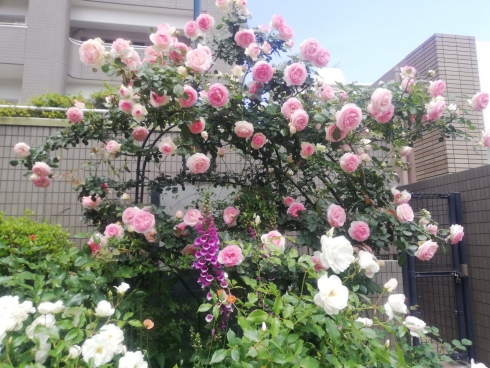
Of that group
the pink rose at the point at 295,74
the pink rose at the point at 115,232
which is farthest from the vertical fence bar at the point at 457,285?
Answer: the pink rose at the point at 115,232

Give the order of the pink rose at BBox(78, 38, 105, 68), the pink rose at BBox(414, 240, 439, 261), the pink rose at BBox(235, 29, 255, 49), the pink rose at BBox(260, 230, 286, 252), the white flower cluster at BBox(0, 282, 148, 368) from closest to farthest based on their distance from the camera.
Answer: the white flower cluster at BBox(0, 282, 148, 368) → the pink rose at BBox(260, 230, 286, 252) → the pink rose at BBox(78, 38, 105, 68) → the pink rose at BBox(414, 240, 439, 261) → the pink rose at BBox(235, 29, 255, 49)

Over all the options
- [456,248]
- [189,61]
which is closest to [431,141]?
[456,248]

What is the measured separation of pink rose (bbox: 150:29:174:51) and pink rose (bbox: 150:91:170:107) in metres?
0.29

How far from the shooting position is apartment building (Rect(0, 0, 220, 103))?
23.9 ft

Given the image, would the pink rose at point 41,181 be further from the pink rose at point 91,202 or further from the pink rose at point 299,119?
the pink rose at point 299,119

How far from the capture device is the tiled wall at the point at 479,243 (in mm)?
2705

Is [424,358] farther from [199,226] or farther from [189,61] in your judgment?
[189,61]

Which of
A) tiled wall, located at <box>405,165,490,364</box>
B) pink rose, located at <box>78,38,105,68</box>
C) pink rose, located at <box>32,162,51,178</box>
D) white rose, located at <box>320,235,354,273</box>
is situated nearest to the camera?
white rose, located at <box>320,235,354,273</box>

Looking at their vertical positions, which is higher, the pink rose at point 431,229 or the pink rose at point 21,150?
the pink rose at point 21,150

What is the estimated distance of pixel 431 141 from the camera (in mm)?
3885

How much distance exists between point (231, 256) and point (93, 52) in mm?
1130

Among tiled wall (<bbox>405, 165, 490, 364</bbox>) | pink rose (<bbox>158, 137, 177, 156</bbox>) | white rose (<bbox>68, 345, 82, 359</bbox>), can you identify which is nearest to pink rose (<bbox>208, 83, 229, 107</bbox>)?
pink rose (<bbox>158, 137, 177, 156</bbox>)

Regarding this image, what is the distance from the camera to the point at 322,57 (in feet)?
6.51

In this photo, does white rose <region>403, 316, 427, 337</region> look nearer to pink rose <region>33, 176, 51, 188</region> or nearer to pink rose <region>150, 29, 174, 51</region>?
pink rose <region>150, 29, 174, 51</region>
